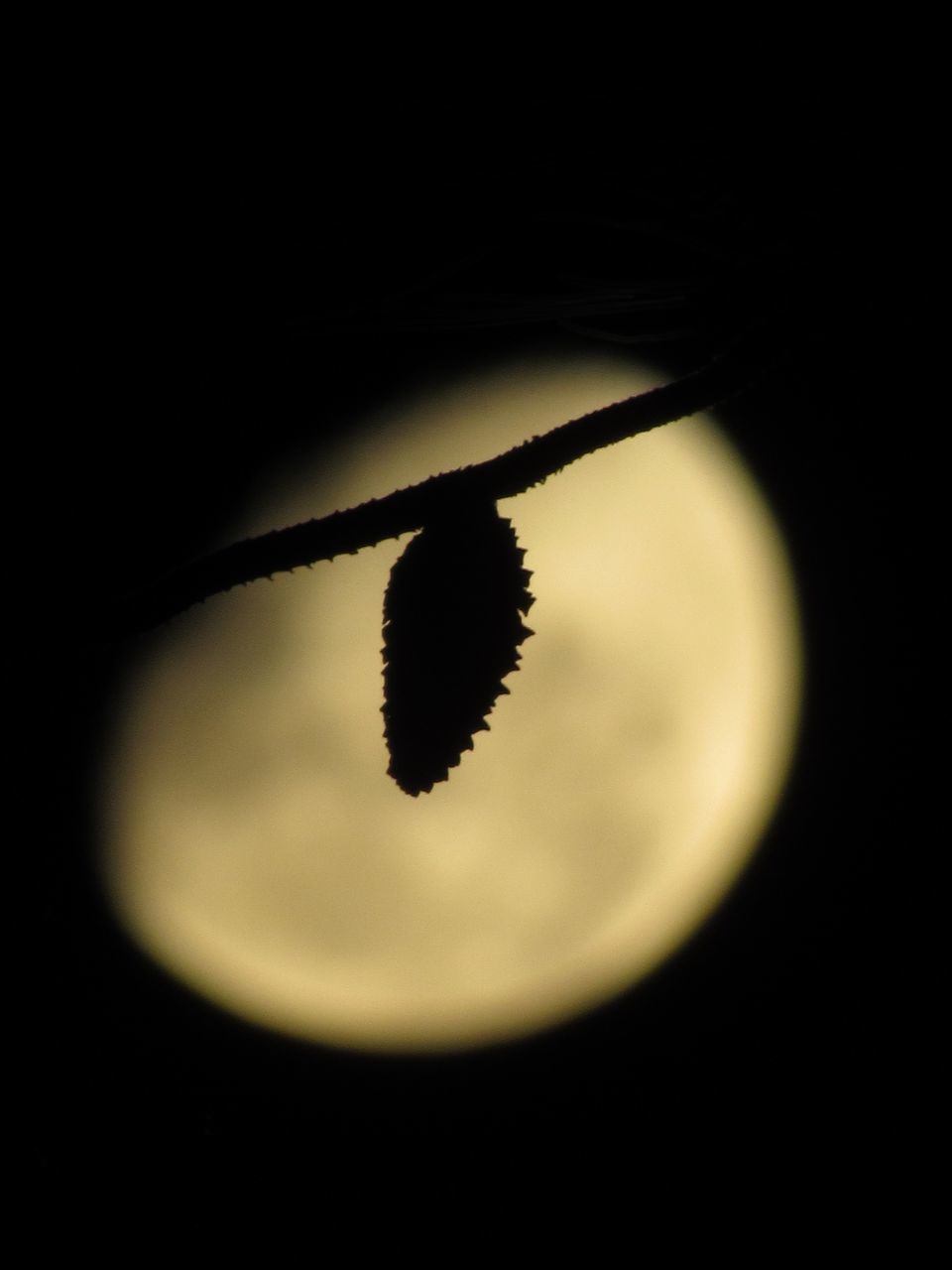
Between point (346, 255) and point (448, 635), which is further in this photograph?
point (346, 255)

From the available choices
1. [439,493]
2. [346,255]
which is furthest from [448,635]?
[346,255]

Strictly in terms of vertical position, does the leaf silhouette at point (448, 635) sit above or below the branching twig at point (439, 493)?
below

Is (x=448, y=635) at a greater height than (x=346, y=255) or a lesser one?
lesser

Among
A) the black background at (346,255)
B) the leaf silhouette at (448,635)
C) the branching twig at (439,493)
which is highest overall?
the black background at (346,255)

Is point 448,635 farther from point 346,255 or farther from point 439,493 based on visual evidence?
point 346,255

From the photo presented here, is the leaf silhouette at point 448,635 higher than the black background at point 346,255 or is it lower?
lower

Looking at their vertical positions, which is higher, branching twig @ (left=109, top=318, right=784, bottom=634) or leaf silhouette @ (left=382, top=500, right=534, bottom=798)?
branching twig @ (left=109, top=318, right=784, bottom=634)

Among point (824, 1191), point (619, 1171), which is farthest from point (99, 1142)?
point (824, 1191)

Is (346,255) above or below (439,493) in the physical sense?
above
